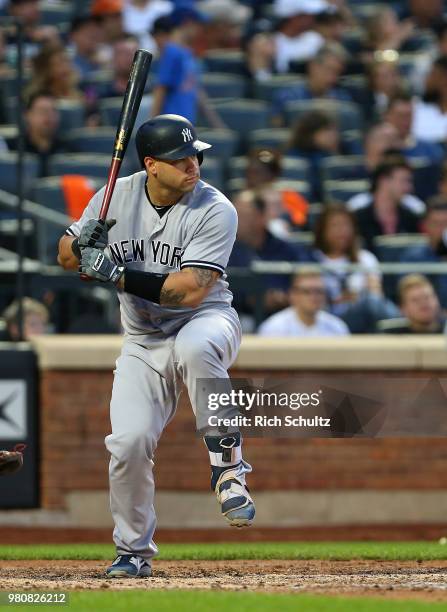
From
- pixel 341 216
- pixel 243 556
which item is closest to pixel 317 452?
pixel 341 216

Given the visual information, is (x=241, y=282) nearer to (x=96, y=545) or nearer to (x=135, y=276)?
(x=96, y=545)

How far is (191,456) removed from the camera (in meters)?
10.2

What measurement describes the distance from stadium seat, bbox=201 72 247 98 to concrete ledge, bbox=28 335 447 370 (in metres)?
4.20

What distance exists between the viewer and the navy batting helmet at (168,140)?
5.91 m

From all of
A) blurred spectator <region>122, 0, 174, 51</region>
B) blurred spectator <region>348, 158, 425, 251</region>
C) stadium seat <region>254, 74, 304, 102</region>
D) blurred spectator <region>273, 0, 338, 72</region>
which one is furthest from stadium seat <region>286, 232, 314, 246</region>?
blurred spectator <region>122, 0, 174, 51</region>

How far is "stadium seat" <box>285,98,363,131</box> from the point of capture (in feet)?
44.0

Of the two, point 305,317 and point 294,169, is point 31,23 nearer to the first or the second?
point 294,169

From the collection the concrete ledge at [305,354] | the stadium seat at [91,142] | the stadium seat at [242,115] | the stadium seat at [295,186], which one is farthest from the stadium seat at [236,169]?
the concrete ledge at [305,354]

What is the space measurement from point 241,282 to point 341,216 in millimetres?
977

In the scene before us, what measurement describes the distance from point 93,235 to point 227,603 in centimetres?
162

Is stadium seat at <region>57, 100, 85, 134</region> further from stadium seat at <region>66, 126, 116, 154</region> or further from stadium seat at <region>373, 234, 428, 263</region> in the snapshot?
stadium seat at <region>373, 234, 428, 263</region>

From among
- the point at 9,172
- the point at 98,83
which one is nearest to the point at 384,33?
the point at 98,83

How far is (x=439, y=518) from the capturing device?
10.3 m

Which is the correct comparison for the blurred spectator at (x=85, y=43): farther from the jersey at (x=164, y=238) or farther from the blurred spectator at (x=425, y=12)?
the jersey at (x=164, y=238)
